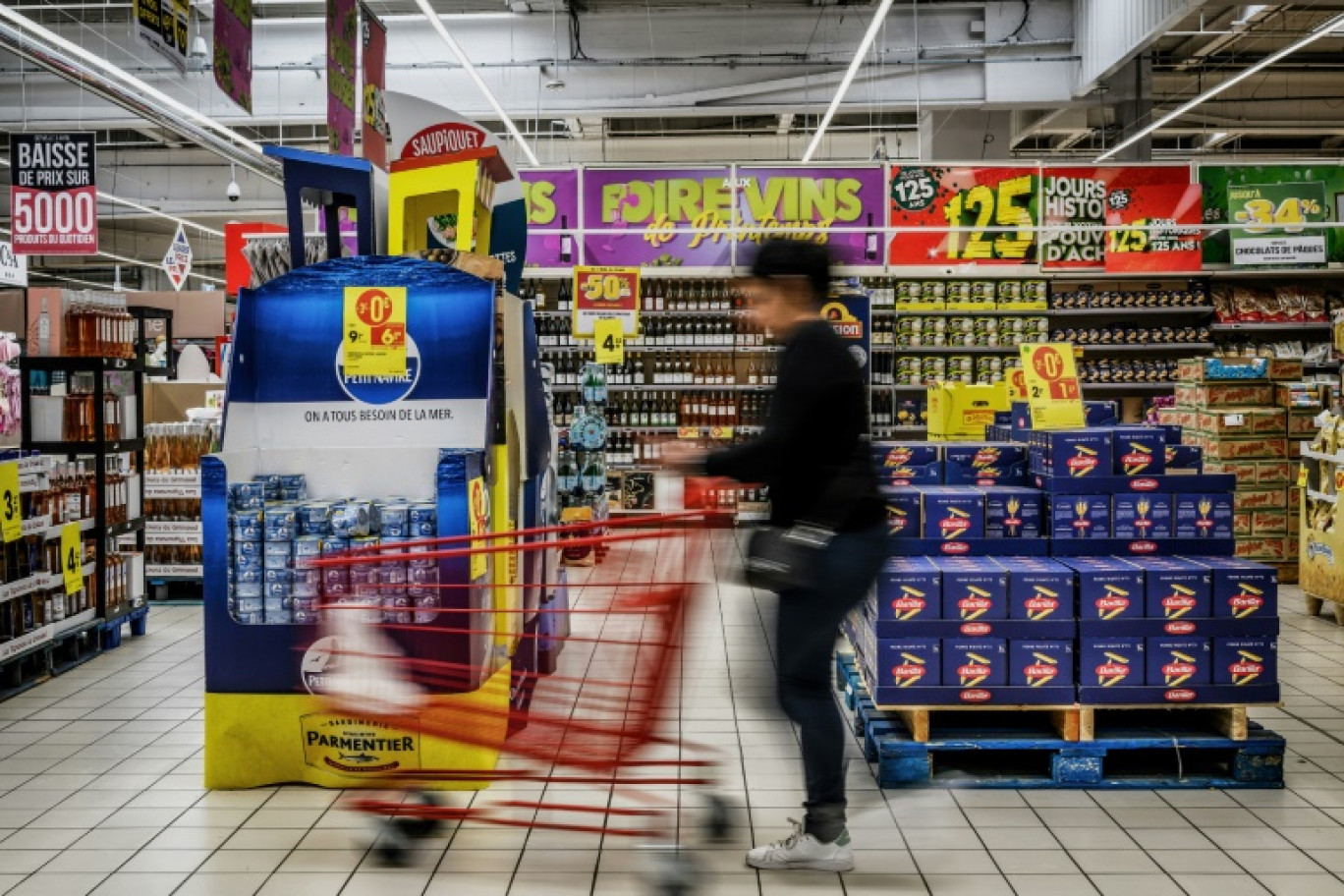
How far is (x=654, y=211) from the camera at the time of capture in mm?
12672

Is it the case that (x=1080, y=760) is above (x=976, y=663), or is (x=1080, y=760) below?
below

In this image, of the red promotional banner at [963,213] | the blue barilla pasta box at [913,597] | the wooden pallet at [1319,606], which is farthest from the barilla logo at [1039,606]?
the red promotional banner at [963,213]

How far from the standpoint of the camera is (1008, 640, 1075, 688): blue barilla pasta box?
4.34 metres

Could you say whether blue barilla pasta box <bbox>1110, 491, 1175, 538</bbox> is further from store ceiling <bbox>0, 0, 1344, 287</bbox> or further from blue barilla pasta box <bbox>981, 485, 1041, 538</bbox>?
store ceiling <bbox>0, 0, 1344, 287</bbox>

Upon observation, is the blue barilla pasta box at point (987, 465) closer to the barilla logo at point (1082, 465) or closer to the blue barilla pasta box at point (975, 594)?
the barilla logo at point (1082, 465)

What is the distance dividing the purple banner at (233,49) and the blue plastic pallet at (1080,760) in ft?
16.7

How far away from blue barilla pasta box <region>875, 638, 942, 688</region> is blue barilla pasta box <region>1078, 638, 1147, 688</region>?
560 mm

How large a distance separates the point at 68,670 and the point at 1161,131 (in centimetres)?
1838

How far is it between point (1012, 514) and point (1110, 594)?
53 cm

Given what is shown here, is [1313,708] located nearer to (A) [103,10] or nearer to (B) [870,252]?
(B) [870,252]

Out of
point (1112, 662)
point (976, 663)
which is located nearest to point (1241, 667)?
point (1112, 662)

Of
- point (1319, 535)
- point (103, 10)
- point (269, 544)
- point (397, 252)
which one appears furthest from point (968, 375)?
point (103, 10)

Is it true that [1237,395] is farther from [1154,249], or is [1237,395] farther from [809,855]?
[809,855]

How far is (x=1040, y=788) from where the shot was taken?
168 inches
